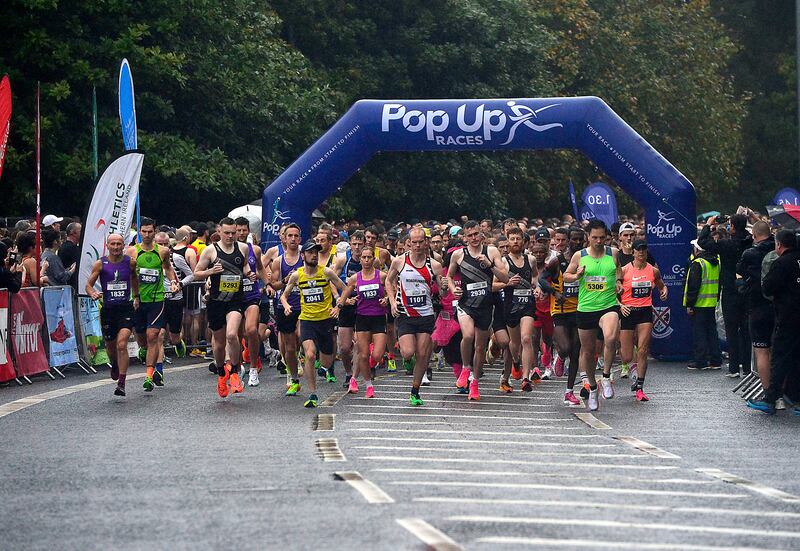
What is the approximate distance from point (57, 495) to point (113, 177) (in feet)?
41.2

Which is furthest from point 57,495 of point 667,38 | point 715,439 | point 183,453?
point 667,38

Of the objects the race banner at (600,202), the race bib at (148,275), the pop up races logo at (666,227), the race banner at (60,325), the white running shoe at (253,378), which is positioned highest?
the race banner at (600,202)

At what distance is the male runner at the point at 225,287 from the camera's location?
55.6ft

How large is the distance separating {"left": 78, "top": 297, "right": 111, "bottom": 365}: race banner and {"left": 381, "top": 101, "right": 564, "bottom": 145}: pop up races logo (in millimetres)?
5211

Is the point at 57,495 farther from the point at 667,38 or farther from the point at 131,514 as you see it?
the point at 667,38

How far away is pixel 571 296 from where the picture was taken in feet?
57.8

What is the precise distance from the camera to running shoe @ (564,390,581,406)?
1636 cm

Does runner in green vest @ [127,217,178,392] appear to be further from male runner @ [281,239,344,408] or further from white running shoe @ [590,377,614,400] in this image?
white running shoe @ [590,377,614,400]

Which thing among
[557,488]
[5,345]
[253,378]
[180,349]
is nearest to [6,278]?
[5,345]

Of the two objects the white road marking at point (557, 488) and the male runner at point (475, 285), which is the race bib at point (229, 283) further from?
the white road marking at point (557, 488)

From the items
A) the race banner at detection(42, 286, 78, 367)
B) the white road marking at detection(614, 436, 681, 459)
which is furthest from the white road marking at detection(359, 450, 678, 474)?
the race banner at detection(42, 286, 78, 367)

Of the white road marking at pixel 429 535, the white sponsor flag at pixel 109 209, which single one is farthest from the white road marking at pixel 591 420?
the white sponsor flag at pixel 109 209

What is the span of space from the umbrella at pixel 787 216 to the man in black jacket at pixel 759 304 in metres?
0.16

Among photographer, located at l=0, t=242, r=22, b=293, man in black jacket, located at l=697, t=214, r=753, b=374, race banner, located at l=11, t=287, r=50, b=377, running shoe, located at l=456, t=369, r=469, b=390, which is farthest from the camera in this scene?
man in black jacket, located at l=697, t=214, r=753, b=374
